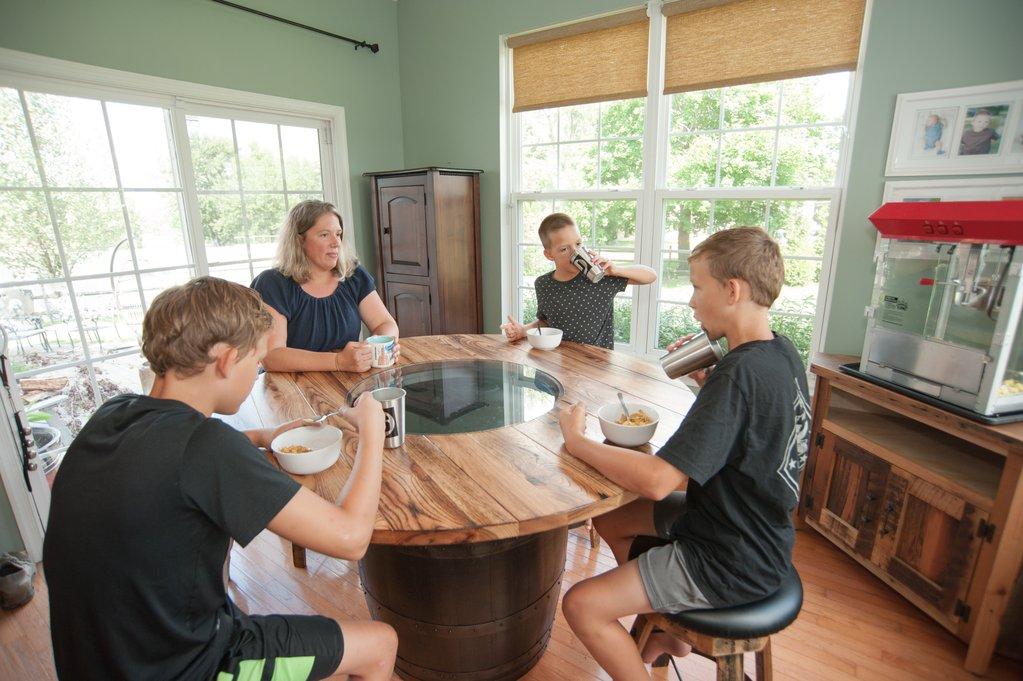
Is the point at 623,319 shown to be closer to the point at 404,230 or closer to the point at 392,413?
the point at 404,230

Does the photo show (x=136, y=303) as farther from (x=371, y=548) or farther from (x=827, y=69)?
(x=827, y=69)

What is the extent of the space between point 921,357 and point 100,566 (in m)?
2.26

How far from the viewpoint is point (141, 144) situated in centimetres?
250

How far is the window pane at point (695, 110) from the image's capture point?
8.43 feet

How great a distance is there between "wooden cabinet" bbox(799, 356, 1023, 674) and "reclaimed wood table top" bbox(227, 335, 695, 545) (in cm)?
84

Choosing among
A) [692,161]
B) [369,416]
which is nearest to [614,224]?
[692,161]

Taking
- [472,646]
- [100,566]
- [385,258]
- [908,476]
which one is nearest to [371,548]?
[472,646]

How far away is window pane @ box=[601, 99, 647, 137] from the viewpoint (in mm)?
2791

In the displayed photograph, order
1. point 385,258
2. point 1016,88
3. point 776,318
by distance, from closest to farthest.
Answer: point 1016,88
point 776,318
point 385,258

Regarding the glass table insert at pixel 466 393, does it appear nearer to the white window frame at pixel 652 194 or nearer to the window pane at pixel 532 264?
the white window frame at pixel 652 194

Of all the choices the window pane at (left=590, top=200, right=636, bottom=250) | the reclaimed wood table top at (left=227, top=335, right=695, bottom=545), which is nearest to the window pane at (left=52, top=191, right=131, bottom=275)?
the reclaimed wood table top at (left=227, top=335, right=695, bottom=545)

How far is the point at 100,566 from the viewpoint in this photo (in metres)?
0.77

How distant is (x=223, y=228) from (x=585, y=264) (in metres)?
2.23

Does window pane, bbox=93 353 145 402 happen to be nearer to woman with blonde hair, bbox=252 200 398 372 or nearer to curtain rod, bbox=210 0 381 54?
woman with blonde hair, bbox=252 200 398 372
